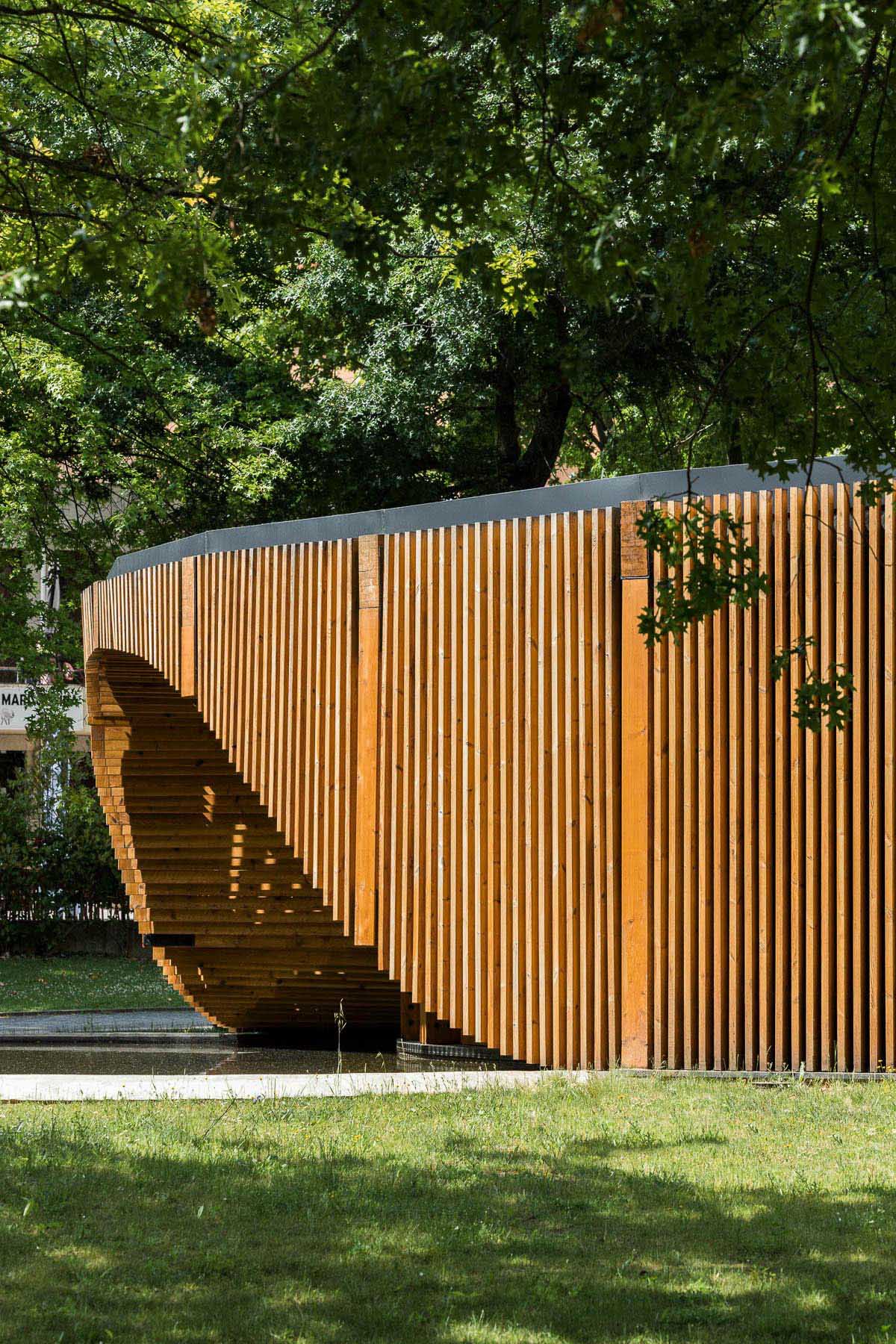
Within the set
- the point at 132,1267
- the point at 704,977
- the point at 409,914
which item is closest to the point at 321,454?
Result: the point at 409,914

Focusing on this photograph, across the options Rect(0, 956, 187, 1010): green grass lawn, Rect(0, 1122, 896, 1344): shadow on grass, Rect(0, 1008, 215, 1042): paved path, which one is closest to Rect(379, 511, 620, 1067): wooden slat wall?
Rect(0, 1122, 896, 1344): shadow on grass

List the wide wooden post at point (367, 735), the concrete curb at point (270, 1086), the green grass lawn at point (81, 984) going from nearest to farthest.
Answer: the concrete curb at point (270, 1086), the wide wooden post at point (367, 735), the green grass lawn at point (81, 984)

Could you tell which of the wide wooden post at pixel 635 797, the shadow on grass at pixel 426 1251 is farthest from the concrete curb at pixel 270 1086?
the shadow on grass at pixel 426 1251

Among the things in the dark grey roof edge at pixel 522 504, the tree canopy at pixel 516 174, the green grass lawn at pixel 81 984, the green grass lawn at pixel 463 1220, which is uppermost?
the tree canopy at pixel 516 174

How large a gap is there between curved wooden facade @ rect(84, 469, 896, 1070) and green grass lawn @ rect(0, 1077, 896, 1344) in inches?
34.6

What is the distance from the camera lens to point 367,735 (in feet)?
31.4

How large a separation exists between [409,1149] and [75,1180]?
4.54ft

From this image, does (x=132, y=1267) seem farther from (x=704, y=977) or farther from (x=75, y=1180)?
(x=704, y=977)

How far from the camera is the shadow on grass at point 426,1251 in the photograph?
428 centimetres

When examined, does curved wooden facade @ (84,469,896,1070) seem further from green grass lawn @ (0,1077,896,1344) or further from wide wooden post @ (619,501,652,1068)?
green grass lawn @ (0,1077,896,1344)

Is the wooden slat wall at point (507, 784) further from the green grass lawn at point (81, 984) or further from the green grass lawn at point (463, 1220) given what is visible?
the green grass lawn at point (81, 984)

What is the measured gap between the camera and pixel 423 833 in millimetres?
9227

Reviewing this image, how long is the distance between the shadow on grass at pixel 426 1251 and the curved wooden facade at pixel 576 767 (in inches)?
78.7

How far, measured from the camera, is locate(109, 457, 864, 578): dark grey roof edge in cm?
812
